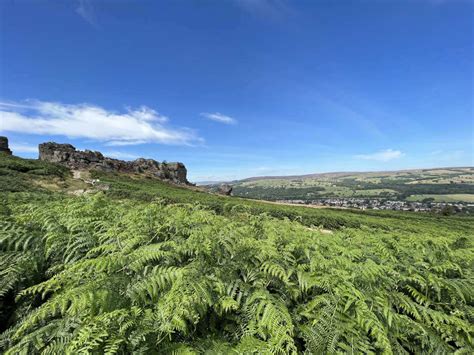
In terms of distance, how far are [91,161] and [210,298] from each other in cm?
6669

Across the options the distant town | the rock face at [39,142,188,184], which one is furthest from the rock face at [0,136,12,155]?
the distant town

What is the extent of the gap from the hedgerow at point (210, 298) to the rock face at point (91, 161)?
57.8 meters

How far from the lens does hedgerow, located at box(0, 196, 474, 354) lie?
192cm

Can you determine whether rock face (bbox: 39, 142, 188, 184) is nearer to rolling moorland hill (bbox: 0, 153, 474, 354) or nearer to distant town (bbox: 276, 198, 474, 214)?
distant town (bbox: 276, 198, 474, 214)

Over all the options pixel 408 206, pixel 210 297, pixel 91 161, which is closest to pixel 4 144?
pixel 91 161

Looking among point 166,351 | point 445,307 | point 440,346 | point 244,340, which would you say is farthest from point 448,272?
point 166,351

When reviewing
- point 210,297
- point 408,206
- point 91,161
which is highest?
point 91,161

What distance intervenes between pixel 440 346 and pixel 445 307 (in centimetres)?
79

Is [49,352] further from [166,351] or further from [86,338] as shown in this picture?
[166,351]

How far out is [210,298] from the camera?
216cm

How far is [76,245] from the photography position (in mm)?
3186

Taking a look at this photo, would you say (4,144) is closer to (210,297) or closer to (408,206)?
(210,297)

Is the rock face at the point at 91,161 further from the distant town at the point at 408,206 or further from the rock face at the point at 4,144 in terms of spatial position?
the distant town at the point at 408,206

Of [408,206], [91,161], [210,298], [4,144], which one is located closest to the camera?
[210,298]
